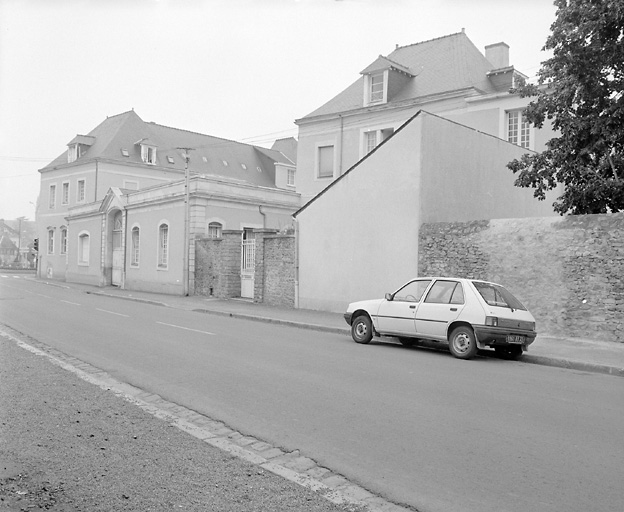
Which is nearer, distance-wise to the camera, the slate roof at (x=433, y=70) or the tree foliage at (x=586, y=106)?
the tree foliage at (x=586, y=106)

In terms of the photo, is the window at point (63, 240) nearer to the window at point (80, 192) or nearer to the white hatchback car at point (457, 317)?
the window at point (80, 192)

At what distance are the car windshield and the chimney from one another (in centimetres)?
2471

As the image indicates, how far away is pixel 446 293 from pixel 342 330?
13.5ft

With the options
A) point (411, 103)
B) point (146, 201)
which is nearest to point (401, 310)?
point (411, 103)

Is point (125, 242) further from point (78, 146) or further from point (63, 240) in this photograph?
point (78, 146)

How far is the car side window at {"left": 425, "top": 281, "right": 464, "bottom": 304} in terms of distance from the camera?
1183 centimetres

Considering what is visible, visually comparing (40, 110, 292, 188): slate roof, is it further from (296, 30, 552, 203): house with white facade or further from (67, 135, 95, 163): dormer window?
(296, 30, 552, 203): house with white facade

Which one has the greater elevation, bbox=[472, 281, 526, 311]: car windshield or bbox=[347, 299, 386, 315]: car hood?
bbox=[472, 281, 526, 311]: car windshield

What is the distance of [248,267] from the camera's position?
86.3 feet

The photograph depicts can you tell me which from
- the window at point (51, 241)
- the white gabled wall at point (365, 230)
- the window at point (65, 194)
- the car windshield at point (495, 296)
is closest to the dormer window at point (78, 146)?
the window at point (65, 194)

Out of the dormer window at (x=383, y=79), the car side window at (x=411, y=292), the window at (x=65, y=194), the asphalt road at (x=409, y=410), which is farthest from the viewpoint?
the window at (x=65, y=194)

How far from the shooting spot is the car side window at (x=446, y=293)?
38.8 ft

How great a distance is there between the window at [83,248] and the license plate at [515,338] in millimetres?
37208

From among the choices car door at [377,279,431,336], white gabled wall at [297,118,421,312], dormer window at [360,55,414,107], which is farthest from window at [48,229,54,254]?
car door at [377,279,431,336]
